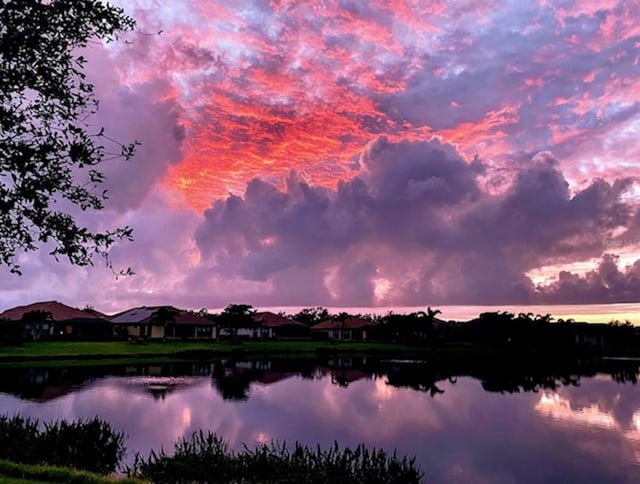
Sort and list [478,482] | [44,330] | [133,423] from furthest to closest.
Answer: [44,330], [133,423], [478,482]

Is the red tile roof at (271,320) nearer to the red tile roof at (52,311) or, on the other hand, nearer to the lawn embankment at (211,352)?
the lawn embankment at (211,352)

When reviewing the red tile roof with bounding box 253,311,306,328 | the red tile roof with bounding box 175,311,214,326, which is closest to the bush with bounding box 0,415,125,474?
the red tile roof with bounding box 175,311,214,326

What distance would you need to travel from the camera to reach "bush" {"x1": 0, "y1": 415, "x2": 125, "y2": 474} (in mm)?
20078

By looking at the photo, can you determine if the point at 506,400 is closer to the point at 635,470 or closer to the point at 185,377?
the point at 635,470

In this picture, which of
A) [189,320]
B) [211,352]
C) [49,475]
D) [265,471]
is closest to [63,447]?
[49,475]

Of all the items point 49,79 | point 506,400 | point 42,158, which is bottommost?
point 506,400

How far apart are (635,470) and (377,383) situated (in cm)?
3219

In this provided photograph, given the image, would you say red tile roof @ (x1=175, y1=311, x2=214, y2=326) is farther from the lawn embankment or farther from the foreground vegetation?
the foreground vegetation

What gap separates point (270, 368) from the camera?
67.9 meters

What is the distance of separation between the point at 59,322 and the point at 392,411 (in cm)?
7730

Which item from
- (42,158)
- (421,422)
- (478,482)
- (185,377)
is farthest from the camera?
(185,377)

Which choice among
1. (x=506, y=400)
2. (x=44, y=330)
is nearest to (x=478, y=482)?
(x=506, y=400)

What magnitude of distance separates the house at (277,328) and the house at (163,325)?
1678 centimetres

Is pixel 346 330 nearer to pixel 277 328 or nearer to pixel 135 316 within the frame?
pixel 277 328
